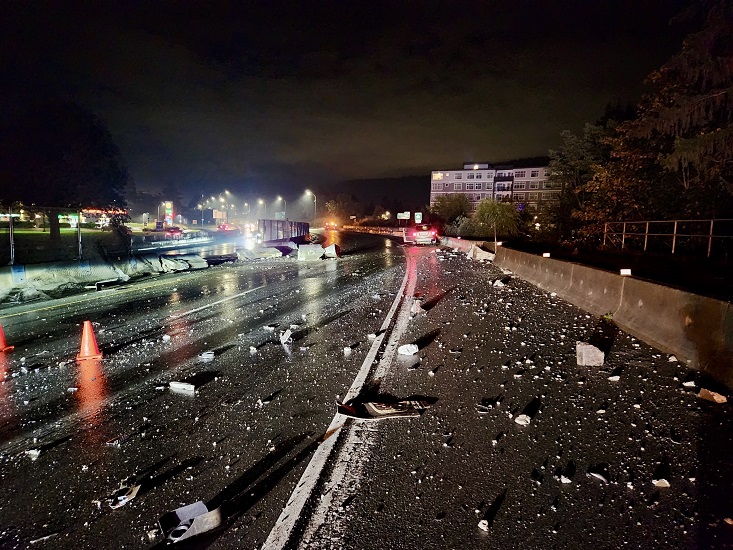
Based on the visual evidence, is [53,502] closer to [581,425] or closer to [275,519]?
[275,519]

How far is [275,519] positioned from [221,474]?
0.80m

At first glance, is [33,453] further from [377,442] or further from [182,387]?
[377,442]

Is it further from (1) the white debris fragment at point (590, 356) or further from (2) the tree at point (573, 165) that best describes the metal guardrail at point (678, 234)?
(2) the tree at point (573, 165)

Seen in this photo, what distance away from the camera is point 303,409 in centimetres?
486

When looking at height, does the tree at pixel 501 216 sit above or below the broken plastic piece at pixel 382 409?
above

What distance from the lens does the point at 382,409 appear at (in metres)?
4.76

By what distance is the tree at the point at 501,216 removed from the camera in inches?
1531

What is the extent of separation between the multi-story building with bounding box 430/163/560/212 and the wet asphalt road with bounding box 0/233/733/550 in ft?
333

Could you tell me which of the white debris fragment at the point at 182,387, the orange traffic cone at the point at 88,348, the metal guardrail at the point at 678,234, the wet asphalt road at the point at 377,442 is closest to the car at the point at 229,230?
the metal guardrail at the point at 678,234

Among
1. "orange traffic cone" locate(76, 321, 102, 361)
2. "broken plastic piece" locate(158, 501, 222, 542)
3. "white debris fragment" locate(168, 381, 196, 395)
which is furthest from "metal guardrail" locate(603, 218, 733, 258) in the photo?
"orange traffic cone" locate(76, 321, 102, 361)

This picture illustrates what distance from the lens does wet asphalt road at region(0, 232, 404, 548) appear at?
10.5 ft

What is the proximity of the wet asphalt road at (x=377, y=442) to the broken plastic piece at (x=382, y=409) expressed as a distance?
16 centimetres

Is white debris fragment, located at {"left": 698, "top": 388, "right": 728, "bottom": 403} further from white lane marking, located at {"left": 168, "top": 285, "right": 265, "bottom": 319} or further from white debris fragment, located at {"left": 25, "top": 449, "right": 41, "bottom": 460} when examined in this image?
white lane marking, located at {"left": 168, "top": 285, "right": 265, "bottom": 319}

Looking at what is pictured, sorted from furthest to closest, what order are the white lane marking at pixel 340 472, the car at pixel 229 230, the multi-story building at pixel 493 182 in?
the multi-story building at pixel 493 182 < the car at pixel 229 230 < the white lane marking at pixel 340 472
